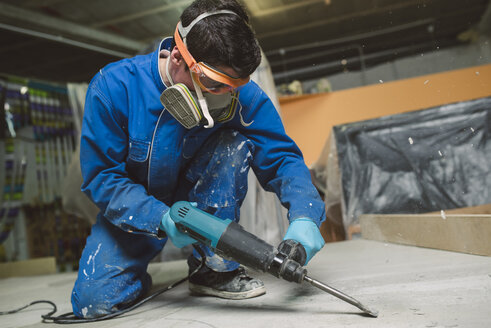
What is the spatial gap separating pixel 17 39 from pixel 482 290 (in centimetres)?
493

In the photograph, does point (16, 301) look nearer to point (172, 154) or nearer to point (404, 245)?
point (172, 154)

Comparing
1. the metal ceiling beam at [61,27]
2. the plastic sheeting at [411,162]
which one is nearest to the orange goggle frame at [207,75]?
the plastic sheeting at [411,162]

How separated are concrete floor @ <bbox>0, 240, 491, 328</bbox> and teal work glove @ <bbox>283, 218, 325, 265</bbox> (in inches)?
6.2

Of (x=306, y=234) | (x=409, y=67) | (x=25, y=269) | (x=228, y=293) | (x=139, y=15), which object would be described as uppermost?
(x=139, y=15)

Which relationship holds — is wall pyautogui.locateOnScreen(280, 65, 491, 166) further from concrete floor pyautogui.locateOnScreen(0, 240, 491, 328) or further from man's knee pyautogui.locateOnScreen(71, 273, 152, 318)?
man's knee pyautogui.locateOnScreen(71, 273, 152, 318)

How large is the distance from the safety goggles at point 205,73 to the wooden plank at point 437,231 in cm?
103

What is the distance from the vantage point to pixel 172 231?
1.06m

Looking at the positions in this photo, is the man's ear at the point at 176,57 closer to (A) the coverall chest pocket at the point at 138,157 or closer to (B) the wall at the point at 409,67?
(A) the coverall chest pocket at the point at 138,157

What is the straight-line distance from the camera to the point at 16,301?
71.1 inches

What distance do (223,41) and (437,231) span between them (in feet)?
4.13

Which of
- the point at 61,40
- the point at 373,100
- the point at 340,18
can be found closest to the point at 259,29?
the point at 340,18

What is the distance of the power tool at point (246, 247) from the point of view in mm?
926

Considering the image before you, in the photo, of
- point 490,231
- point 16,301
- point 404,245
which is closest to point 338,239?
point 404,245

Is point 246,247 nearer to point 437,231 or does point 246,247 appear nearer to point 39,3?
point 437,231
